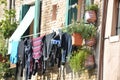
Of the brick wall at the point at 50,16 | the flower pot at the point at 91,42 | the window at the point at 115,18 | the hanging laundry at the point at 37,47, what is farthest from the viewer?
the brick wall at the point at 50,16

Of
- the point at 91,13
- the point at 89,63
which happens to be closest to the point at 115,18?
the point at 91,13

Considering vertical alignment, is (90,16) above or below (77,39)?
above

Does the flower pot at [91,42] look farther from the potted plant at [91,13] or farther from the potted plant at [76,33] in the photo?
the potted plant at [91,13]

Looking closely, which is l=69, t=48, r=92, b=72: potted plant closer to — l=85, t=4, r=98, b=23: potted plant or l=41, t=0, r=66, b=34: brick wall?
l=85, t=4, r=98, b=23: potted plant

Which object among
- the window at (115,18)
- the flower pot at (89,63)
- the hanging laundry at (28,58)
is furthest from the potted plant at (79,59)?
the hanging laundry at (28,58)

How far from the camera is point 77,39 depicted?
13711 millimetres

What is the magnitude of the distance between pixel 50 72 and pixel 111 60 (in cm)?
331

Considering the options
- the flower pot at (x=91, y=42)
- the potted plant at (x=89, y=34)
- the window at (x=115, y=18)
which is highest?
the window at (x=115, y=18)

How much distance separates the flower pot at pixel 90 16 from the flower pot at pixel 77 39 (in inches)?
16.6

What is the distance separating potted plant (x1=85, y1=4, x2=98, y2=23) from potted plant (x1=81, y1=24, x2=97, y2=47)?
137mm

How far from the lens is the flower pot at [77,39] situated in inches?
538

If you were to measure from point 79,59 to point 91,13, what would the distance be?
107cm

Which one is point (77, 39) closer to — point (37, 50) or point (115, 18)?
point (115, 18)

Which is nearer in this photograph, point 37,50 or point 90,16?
point 90,16
